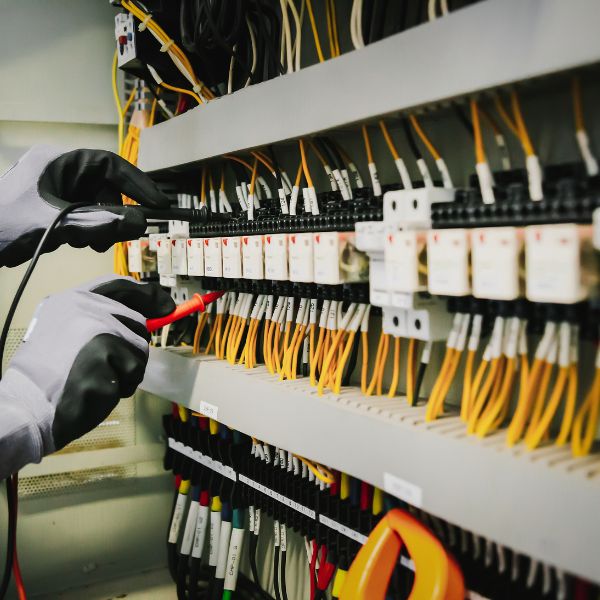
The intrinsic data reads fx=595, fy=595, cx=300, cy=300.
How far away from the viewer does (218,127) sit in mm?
1307

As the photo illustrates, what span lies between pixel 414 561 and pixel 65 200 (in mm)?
1010

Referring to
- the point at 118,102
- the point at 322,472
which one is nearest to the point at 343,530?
the point at 322,472

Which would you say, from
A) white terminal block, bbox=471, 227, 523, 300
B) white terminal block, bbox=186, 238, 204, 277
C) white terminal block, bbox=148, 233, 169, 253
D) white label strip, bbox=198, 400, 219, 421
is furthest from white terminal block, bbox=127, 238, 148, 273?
white terminal block, bbox=471, 227, 523, 300

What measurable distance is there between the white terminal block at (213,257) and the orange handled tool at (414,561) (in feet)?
2.13

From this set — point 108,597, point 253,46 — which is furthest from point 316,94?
point 108,597

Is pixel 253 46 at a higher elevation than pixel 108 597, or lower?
higher

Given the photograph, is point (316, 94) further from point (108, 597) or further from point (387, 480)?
point (108, 597)

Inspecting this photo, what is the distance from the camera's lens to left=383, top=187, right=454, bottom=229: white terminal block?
2.97 ft

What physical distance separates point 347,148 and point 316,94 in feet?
0.83

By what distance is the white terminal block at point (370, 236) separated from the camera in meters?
0.94

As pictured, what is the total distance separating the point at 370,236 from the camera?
0.95 meters

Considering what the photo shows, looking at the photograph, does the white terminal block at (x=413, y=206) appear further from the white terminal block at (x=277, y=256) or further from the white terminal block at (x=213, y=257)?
the white terminal block at (x=213, y=257)

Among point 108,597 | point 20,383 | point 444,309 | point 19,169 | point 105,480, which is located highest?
point 19,169

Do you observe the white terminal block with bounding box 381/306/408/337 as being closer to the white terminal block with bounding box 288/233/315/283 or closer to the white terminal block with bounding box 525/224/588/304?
the white terminal block with bounding box 288/233/315/283
